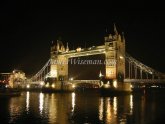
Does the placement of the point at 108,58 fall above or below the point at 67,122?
above

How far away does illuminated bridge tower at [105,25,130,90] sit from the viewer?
6906 cm

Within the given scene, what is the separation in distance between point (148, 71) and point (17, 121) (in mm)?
48917

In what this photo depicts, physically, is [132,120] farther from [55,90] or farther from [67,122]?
[55,90]


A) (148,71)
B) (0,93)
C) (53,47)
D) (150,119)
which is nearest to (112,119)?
(150,119)

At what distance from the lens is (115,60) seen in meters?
70.1

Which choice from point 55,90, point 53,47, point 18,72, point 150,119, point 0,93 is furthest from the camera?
point 18,72

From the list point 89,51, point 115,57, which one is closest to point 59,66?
point 89,51

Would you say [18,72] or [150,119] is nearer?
[150,119]

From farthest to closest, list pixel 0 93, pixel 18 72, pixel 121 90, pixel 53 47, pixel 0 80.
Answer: pixel 18 72, pixel 0 80, pixel 53 47, pixel 121 90, pixel 0 93

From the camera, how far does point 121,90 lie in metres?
67.9

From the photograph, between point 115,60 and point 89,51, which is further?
point 89,51

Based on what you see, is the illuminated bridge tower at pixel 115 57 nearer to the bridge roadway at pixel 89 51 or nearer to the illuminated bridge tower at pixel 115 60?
the illuminated bridge tower at pixel 115 60

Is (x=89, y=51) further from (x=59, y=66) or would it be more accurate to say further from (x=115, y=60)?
(x=59, y=66)

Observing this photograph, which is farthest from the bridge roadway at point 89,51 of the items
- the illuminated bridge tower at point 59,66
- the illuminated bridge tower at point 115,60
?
the illuminated bridge tower at point 59,66
